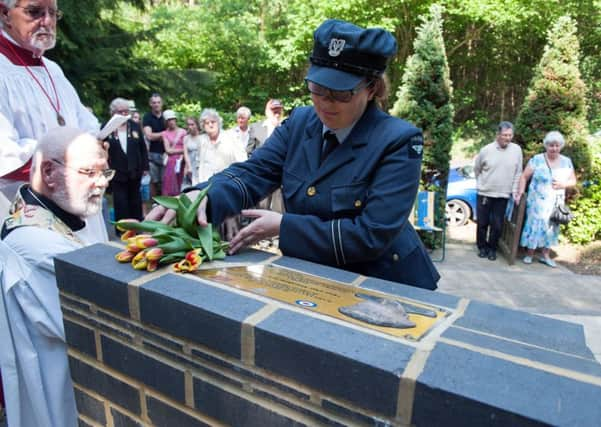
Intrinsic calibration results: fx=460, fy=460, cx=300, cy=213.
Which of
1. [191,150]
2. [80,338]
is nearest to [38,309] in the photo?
[80,338]

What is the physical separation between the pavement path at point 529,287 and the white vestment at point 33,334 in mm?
4317

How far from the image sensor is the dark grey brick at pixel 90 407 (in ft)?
4.85

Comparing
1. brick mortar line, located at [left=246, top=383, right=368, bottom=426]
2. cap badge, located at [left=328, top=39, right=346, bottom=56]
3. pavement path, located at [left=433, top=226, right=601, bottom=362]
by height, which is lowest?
pavement path, located at [left=433, top=226, right=601, bottom=362]

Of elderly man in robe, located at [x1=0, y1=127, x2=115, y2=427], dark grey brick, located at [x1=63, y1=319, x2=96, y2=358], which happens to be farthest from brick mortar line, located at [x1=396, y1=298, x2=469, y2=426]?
elderly man in robe, located at [x1=0, y1=127, x2=115, y2=427]

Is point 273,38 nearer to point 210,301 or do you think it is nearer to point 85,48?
point 85,48

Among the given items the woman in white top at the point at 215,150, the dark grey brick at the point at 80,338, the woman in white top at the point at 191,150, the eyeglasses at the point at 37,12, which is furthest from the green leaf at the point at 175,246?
the woman in white top at the point at 191,150

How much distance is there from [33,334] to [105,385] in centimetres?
59

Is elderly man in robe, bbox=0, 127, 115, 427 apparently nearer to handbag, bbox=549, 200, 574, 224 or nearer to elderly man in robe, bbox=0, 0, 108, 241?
elderly man in robe, bbox=0, 0, 108, 241

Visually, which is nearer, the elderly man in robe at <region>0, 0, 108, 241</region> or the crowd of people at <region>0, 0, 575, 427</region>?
the crowd of people at <region>0, 0, 575, 427</region>

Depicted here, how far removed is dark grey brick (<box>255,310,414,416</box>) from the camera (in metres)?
0.86

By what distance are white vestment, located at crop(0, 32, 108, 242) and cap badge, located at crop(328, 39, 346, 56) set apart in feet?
5.77

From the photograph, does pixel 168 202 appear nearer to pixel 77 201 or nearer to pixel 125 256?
pixel 125 256

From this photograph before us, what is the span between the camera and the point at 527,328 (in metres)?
1.08

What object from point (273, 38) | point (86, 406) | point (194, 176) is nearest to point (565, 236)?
point (194, 176)
